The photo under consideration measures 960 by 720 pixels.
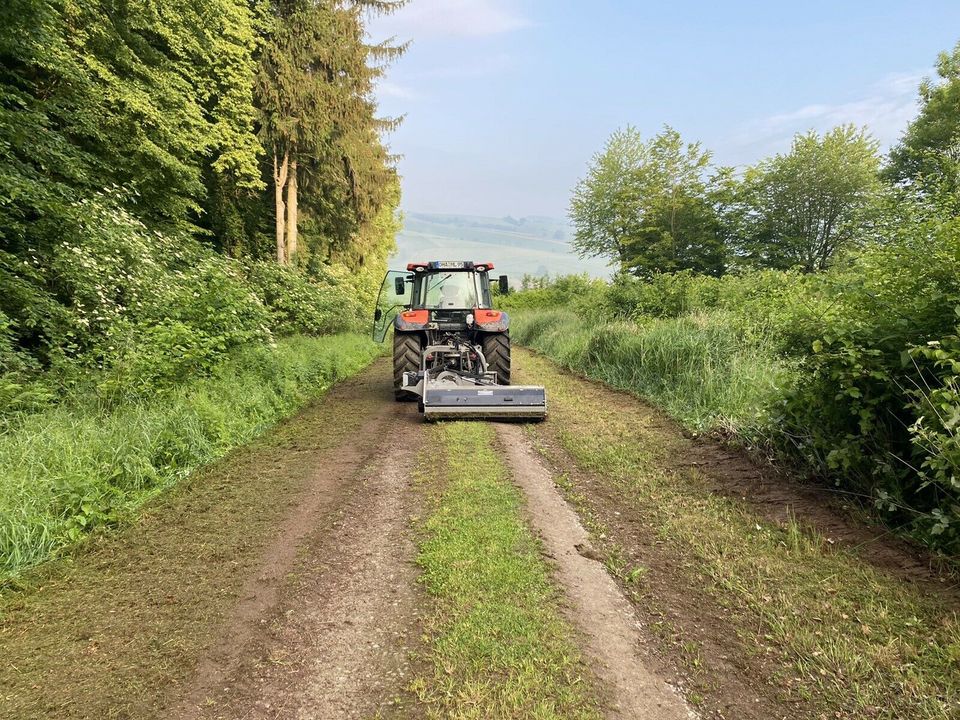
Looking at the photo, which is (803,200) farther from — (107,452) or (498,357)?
(107,452)

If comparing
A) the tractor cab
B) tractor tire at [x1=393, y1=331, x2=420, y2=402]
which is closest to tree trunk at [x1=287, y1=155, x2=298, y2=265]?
the tractor cab

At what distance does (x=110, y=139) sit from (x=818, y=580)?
1144 centimetres

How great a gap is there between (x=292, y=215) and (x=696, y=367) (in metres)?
12.3

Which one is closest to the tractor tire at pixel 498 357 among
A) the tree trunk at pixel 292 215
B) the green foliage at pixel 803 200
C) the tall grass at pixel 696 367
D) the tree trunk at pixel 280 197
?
the tall grass at pixel 696 367

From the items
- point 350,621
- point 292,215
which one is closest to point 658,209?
point 292,215

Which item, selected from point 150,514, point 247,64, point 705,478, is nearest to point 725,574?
point 705,478

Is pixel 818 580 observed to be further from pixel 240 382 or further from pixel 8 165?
pixel 8 165

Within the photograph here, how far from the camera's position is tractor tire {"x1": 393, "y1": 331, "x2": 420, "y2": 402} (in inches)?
306

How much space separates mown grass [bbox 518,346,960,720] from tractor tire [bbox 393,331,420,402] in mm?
4072

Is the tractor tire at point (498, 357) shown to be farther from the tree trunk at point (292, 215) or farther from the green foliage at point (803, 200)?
the green foliage at point (803, 200)

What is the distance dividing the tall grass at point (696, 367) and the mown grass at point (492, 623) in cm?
287

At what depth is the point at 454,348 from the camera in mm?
7945

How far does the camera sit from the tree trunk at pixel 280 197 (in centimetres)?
1419

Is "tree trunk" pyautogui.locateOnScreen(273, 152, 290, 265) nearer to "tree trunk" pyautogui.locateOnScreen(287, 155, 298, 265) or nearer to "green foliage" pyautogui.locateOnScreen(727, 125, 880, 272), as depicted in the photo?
"tree trunk" pyautogui.locateOnScreen(287, 155, 298, 265)
